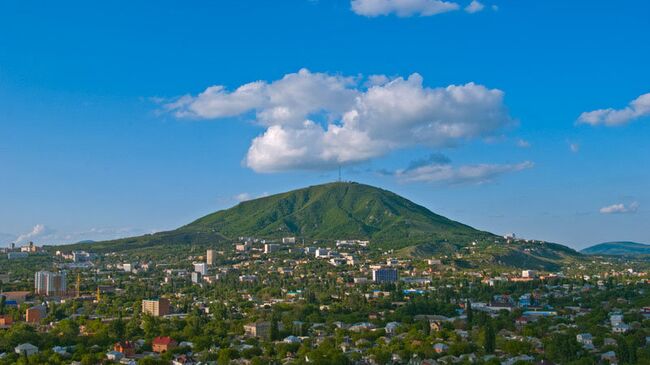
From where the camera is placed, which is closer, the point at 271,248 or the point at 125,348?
the point at 125,348

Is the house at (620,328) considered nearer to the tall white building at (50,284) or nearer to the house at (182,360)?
Result: the house at (182,360)

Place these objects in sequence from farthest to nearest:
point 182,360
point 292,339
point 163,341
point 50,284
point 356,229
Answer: point 356,229 < point 50,284 < point 292,339 < point 163,341 < point 182,360

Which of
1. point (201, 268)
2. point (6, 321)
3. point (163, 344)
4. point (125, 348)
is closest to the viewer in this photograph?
point (125, 348)

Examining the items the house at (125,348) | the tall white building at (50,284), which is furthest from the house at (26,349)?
the tall white building at (50,284)

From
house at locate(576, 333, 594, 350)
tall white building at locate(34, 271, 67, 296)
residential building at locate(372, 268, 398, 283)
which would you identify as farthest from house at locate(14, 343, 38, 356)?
residential building at locate(372, 268, 398, 283)

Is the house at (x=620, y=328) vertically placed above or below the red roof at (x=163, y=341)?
below

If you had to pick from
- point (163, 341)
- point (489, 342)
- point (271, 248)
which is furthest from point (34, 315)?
point (271, 248)

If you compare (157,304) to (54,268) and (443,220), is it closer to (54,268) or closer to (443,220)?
(54,268)

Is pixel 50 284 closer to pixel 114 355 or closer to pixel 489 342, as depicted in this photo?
pixel 114 355
